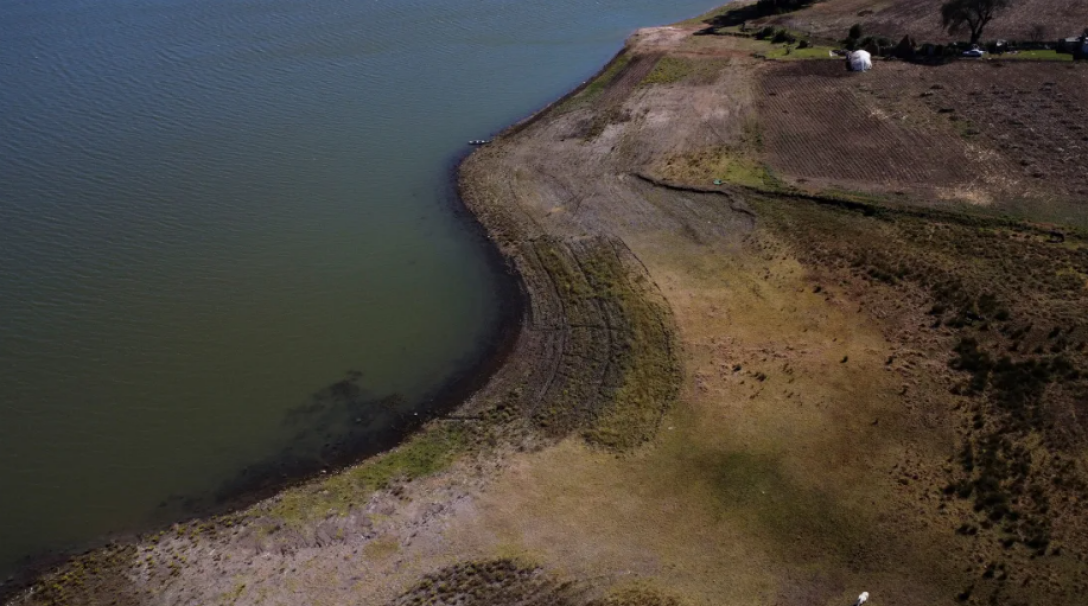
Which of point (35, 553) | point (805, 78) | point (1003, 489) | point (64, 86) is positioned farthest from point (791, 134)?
point (64, 86)

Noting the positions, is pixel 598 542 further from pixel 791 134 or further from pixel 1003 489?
pixel 791 134

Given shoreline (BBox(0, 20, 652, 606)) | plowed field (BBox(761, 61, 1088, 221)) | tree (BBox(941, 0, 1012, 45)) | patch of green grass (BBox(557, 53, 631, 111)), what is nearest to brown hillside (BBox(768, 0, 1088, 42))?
tree (BBox(941, 0, 1012, 45))

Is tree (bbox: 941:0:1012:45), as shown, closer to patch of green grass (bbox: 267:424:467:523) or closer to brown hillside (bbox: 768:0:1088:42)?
brown hillside (bbox: 768:0:1088:42)

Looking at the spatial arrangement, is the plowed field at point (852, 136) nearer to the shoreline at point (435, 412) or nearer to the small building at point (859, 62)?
the small building at point (859, 62)

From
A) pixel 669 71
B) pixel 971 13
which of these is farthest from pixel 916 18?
pixel 669 71

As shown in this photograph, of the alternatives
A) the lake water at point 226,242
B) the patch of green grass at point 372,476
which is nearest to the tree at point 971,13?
the lake water at point 226,242
